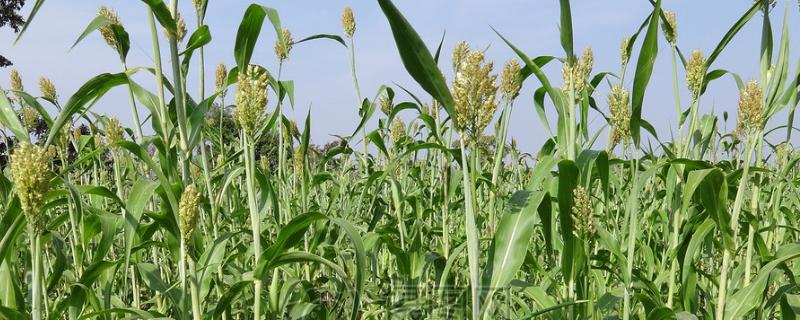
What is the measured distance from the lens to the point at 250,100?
1.33 meters

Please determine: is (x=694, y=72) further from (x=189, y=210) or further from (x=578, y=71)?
(x=189, y=210)

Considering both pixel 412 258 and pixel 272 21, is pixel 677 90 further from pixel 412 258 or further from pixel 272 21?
pixel 272 21

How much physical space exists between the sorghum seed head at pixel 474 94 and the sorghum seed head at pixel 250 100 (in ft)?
1.48

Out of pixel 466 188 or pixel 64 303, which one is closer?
pixel 466 188

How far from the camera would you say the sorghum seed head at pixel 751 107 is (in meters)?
1.52

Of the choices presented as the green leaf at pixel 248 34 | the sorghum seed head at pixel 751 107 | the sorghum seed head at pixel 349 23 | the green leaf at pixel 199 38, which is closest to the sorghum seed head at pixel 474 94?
the green leaf at pixel 248 34

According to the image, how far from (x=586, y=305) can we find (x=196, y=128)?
1.04 meters

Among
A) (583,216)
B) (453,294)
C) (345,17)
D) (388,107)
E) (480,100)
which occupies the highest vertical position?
(345,17)

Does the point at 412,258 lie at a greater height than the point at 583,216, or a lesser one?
lesser

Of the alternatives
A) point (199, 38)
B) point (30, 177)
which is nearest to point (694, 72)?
point (199, 38)

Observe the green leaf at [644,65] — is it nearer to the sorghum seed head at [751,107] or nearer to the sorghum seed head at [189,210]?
the sorghum seed head at [751,107]

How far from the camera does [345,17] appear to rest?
10.7 feet

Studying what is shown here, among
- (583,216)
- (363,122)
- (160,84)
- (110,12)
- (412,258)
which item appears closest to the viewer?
(583,216)

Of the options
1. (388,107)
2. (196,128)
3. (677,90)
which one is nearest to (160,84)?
(196,128)
